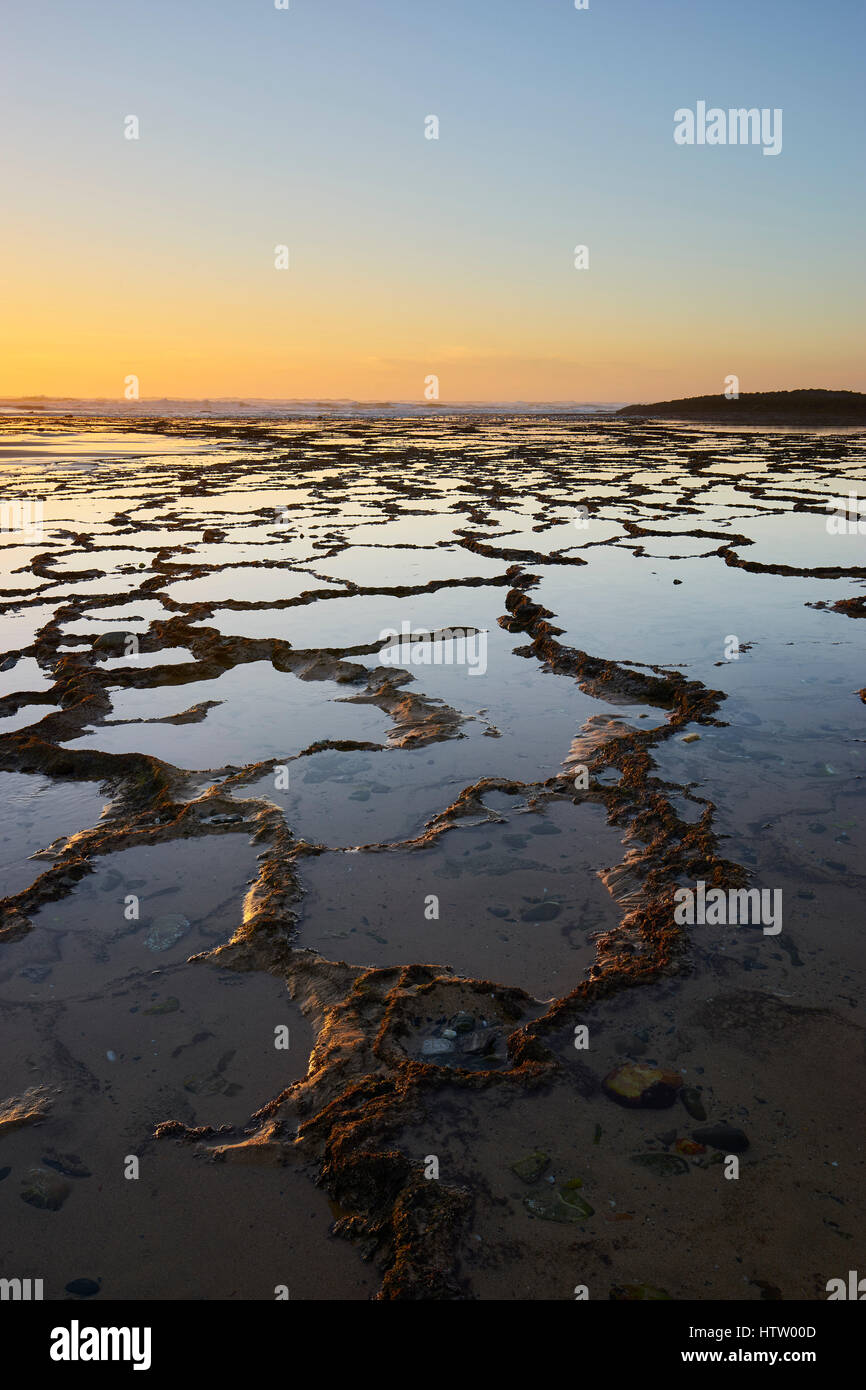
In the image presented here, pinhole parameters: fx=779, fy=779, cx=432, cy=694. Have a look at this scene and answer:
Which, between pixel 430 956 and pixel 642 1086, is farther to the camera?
pixel 430 956

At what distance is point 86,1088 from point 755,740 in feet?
11.1

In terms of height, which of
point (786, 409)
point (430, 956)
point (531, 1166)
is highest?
point (786, 409)

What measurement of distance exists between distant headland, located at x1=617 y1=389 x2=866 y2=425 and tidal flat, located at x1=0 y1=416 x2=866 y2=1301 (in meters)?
44.0

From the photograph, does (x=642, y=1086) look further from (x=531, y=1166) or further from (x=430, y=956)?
(x=430, y=956)

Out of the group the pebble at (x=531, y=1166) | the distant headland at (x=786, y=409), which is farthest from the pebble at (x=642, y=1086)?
the distant headland at (x=786, y=409)

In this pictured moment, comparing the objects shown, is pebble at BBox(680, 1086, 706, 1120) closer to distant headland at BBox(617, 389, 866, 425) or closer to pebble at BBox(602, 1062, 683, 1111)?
pebble at BBox(602, 1062, 683, 1111)

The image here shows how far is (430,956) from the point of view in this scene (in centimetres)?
256

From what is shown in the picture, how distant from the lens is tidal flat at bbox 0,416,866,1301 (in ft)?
5.57

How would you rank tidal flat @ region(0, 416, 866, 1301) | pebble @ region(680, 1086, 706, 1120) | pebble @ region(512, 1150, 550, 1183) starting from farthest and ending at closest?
1. pebble @ region(680, 1086, 706, 1120)
2. pebble @ region(512, 1150, 550, 1183)
3. tidal flat @ region(0, 416, 866, 1301)

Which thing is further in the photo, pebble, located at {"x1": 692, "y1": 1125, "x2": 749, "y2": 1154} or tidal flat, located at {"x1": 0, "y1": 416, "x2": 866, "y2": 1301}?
pebble, located at {"x1": 692, "y1": 1125, "x2": 749, "y2": 1154}

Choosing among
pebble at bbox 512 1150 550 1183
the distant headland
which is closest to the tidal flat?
pebble at bbox 512 1150 550 1183

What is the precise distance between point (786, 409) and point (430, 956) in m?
57.2


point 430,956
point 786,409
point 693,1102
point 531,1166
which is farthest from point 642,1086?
point 786,409
